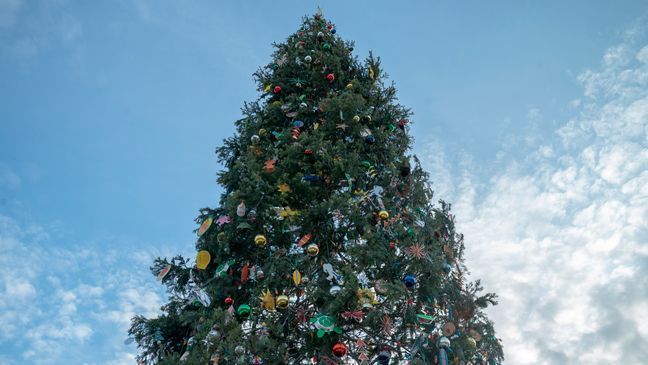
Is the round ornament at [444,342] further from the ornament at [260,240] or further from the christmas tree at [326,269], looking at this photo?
the ornament at [260,240]

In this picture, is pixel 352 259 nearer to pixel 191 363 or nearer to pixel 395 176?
pixel 395 176

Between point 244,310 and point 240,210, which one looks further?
point 240,210

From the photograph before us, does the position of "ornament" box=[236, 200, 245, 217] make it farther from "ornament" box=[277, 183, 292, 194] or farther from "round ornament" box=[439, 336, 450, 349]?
"round ornament" box=[439, 336, 450, 349]

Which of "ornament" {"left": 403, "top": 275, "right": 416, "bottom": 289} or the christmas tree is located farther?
"ornament" {"left": 403, "top": 275, "right": 416, "bottom": 289}

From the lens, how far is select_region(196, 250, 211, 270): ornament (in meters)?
7.16

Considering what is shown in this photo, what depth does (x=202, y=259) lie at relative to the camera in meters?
7.20

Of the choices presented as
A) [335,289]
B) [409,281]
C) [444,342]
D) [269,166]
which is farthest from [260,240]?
[444,342]

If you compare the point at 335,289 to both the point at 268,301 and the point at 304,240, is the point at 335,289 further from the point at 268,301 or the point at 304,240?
the point at 304,240

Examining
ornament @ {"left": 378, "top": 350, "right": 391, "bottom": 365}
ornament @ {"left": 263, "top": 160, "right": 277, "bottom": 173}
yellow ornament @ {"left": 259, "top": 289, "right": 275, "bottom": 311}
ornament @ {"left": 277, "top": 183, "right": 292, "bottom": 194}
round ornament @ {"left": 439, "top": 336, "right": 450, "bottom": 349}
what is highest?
ornament @ {"left": 263, "top": 160, "right": 277, "bottom": 173}

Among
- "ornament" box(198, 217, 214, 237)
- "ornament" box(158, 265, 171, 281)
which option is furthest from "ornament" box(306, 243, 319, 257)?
"ornament" box(158, 265, 171, 281)

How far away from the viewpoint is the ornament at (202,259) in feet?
23.5

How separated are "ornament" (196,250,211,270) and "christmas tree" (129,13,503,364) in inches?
0.6

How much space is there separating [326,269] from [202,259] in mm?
2041

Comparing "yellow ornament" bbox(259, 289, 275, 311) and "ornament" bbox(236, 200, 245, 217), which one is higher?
"ornament" bbox(236, 200, 245, 217)
